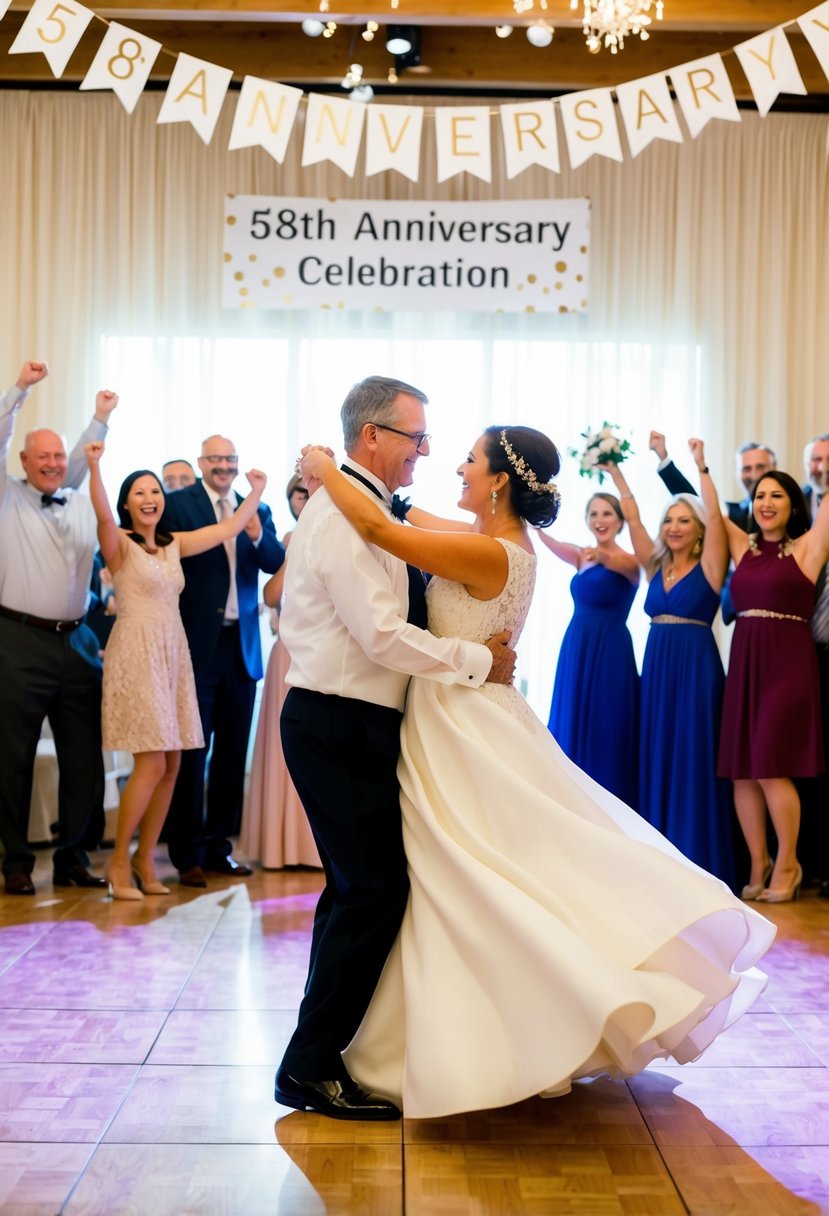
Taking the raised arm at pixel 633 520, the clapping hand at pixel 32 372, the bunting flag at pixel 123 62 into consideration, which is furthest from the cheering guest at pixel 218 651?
the raised arm at pixel 633 520

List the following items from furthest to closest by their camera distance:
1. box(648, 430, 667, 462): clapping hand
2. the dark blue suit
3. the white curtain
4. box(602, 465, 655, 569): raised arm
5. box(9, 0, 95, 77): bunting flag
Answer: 1. the white curtain
2. box(602, 465, 655, 569): raised arm
3. box(648, 430, 667, 462): clapping hand
4. the dark blue suit
5. box(9, 0, 95, 77): bunting flag

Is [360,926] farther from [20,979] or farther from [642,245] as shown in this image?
[642,245]

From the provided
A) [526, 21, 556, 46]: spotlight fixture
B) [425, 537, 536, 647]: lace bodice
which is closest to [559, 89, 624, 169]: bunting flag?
[526, 21, 556, 46]: spotlight fixture

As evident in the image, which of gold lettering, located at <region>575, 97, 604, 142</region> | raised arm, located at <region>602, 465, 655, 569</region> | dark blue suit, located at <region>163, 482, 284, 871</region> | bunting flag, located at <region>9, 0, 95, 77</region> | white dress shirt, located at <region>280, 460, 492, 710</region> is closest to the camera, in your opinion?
white dress shirt, located at <region>280, 460, 492, 710</region>

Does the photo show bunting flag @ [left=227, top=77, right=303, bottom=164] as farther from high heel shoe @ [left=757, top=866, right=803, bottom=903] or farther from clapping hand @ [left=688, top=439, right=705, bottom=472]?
high heel shoe @ [left=757, top=866, right=803, bottom=903]

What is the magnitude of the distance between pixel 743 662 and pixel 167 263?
13.0 ft

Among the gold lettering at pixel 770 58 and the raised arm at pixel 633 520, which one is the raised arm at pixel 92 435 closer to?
the raised arm at pixel 633 520

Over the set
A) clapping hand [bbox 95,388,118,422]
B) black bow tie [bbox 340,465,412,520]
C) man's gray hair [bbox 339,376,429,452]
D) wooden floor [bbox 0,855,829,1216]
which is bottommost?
wooden floor [bbox 0,855,829,1216]

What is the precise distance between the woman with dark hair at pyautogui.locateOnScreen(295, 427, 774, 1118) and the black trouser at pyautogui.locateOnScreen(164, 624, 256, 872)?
2.43 metres

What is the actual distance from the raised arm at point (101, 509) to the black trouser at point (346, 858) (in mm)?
2188

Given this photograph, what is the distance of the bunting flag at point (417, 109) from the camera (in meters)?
4.53

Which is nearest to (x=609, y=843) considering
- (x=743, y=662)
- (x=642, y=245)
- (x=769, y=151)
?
(x=743, y=662)

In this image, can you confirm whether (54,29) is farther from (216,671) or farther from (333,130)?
(216,671)

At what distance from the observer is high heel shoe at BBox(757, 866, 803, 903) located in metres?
4.90
